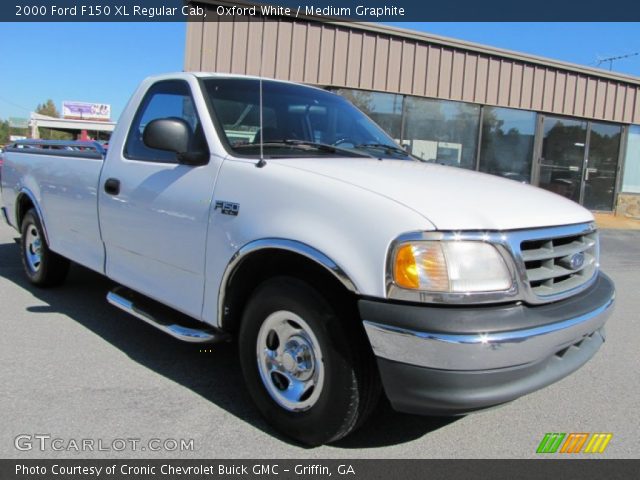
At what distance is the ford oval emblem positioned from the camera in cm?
280

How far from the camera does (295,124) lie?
3742 millimetres

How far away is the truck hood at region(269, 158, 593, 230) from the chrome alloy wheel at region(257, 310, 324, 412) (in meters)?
0.75

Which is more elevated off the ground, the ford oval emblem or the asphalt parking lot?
the ford oval emblem

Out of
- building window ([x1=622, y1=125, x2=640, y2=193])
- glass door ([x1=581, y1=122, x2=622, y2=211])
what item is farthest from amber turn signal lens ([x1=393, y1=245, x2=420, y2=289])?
building window ([x1=622, y1=125, x2=640, y2=193])

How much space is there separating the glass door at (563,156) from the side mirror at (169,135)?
13.6 m

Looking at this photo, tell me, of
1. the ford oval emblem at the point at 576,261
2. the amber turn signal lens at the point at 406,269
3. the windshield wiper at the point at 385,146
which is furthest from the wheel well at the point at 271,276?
the windshield wiper at the point at 385,146

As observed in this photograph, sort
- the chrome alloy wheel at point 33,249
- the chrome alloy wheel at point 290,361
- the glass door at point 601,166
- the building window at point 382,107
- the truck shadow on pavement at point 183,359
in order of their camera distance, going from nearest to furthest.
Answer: the chrome alloy wheel at point 290,361
the truck shadow on pavement at point 183,359
the chrome alloy wheel at point 33,249
the building window at point 382,107
the glass door at point 601,166

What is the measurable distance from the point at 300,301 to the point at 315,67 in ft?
35.1

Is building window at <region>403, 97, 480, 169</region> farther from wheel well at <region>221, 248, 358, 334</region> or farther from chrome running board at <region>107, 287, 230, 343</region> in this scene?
wheel well at <region>221, 248, 358, 334</region>

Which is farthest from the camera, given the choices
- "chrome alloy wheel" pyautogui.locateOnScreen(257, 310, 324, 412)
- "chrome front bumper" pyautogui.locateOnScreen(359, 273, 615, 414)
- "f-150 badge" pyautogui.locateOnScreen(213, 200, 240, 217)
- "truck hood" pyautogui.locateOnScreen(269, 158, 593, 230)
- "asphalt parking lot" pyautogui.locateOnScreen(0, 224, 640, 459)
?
"f-150 badge" pyautogui.locateOnScreen(213, 200, 240, 217)

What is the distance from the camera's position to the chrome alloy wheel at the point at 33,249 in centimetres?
558

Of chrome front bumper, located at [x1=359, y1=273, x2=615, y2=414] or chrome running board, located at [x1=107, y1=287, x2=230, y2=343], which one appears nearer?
chrome front bumper, located at [x1=359, y1=273, x2=615, y2=414]

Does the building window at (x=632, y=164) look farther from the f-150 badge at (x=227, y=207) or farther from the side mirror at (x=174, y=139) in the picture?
the f-150 badge at (x=227, y=207)
